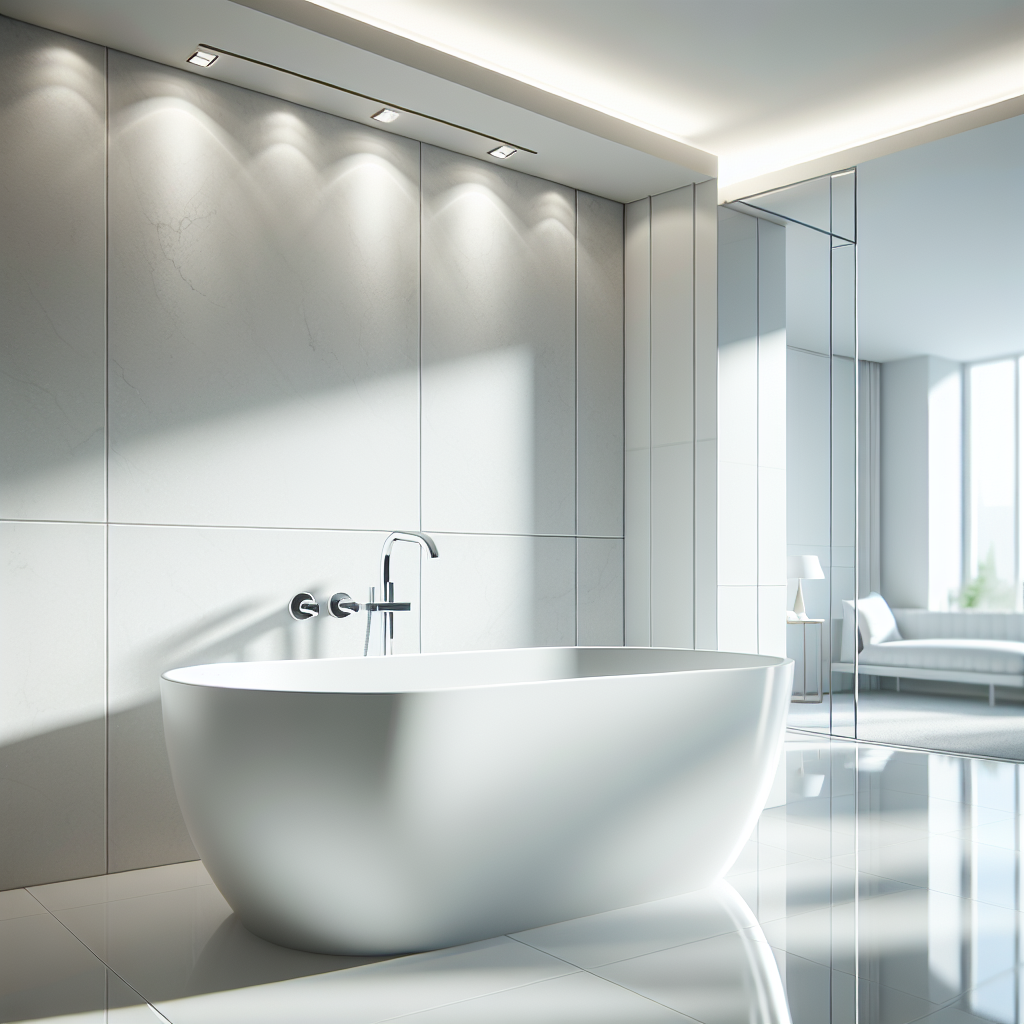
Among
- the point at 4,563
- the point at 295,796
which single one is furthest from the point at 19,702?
the point at 295,796

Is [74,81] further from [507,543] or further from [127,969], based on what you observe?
[127,969]

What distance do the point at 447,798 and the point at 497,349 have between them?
7.41 feet

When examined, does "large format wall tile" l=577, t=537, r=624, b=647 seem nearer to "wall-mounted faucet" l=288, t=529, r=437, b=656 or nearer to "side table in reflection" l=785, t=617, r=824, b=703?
"side table in reflection" l=785, t=617, r=824, b=703

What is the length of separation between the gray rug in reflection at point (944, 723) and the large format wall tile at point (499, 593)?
164 centimetres

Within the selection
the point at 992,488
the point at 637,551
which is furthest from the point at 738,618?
the point at 992,488

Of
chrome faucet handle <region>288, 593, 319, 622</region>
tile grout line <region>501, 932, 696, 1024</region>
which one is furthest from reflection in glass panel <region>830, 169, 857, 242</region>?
tile grout line <region>501, 932, 696, 1024</region>

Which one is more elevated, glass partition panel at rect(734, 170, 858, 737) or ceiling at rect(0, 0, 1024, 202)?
ceiling at rect(0, 0, 1024, 202)

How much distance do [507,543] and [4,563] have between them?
1857mm

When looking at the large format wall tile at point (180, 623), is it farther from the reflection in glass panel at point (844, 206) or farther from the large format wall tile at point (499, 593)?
the reflection in glass panel at point (844, 206)

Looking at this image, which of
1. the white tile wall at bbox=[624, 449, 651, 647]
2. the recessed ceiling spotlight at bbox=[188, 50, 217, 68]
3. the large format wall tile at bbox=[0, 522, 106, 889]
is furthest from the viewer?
the white tile wall at bbox=[624, 449, 651, 647]

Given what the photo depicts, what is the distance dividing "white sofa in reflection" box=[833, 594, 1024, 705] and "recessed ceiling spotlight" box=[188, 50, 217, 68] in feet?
13.9

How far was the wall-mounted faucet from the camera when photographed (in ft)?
10.7

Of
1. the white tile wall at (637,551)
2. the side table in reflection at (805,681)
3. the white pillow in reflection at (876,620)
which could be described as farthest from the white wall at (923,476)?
the white tile wall at (637,551)

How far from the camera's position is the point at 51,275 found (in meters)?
2.84
